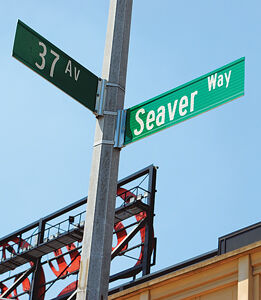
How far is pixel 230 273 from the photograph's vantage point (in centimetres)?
1541

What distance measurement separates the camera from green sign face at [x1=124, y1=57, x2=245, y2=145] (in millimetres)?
6320

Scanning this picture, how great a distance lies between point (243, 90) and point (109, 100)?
119 centimetres

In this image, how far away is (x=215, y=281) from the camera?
1580 centimetres

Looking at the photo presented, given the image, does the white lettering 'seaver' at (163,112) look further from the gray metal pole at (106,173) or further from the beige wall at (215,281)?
the beige wall at (215,281)

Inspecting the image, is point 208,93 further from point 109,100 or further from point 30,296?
point 30,296

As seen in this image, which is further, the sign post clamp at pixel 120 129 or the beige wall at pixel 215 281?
the beige wall at pixel 215 281

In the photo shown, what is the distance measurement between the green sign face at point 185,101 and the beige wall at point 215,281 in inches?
340

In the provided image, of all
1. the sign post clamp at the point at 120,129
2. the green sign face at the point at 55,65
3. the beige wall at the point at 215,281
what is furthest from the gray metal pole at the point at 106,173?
the beige wall at the point at 215,281

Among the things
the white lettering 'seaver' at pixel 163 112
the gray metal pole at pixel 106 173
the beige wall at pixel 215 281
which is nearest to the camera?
the gray metal pole at pixel 106 173

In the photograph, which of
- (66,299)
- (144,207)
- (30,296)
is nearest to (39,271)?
(30,296)

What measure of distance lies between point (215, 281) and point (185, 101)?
9886 millimetres

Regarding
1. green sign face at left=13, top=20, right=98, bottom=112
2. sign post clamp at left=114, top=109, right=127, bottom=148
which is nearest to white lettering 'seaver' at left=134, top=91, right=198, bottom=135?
sign post clamp at left=114, top=109, right=127, bottom=148

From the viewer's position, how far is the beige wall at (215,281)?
49.0 ft

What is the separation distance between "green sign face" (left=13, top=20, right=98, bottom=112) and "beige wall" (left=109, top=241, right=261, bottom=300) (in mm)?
8894
